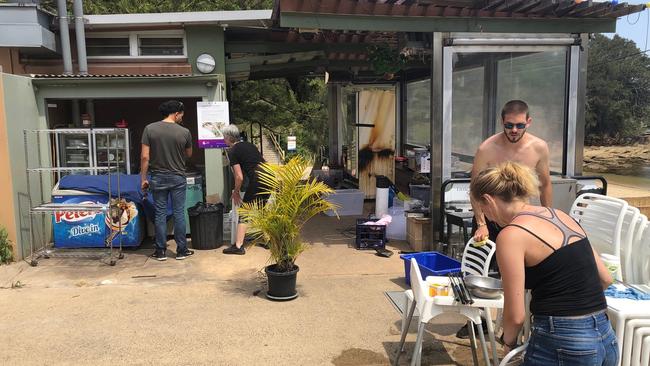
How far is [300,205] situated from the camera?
4398 mm

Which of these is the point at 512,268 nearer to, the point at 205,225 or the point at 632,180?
the point at 205,225

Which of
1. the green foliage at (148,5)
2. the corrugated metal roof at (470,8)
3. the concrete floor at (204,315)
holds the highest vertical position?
the green foliage at (148,5)

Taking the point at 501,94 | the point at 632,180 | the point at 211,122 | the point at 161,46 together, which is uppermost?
the point at 161,46

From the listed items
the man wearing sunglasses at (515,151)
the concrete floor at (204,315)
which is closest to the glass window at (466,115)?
the concrete floor at (204,315)

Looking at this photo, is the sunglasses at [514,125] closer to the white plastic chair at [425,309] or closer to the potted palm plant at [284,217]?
the white plastic chair at [425,309]

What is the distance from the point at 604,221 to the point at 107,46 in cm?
702

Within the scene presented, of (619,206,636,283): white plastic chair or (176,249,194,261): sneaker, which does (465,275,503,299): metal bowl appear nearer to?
(619,206,636,283): white plastic chair

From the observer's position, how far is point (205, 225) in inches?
242

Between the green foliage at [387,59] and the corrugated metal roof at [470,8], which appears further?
the green foliage at [387,59]

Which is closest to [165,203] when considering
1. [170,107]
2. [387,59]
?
[170,107]

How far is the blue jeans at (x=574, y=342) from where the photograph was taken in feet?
6.23

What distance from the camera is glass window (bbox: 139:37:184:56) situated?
7.54 meters

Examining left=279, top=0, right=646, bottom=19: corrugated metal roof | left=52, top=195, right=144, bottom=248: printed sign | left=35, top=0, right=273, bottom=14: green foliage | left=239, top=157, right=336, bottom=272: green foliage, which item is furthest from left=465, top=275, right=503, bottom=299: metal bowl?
left=35, top=0, right=273, bottom=14: green foliage

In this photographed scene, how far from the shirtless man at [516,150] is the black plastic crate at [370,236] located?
A: 2.56 meters
